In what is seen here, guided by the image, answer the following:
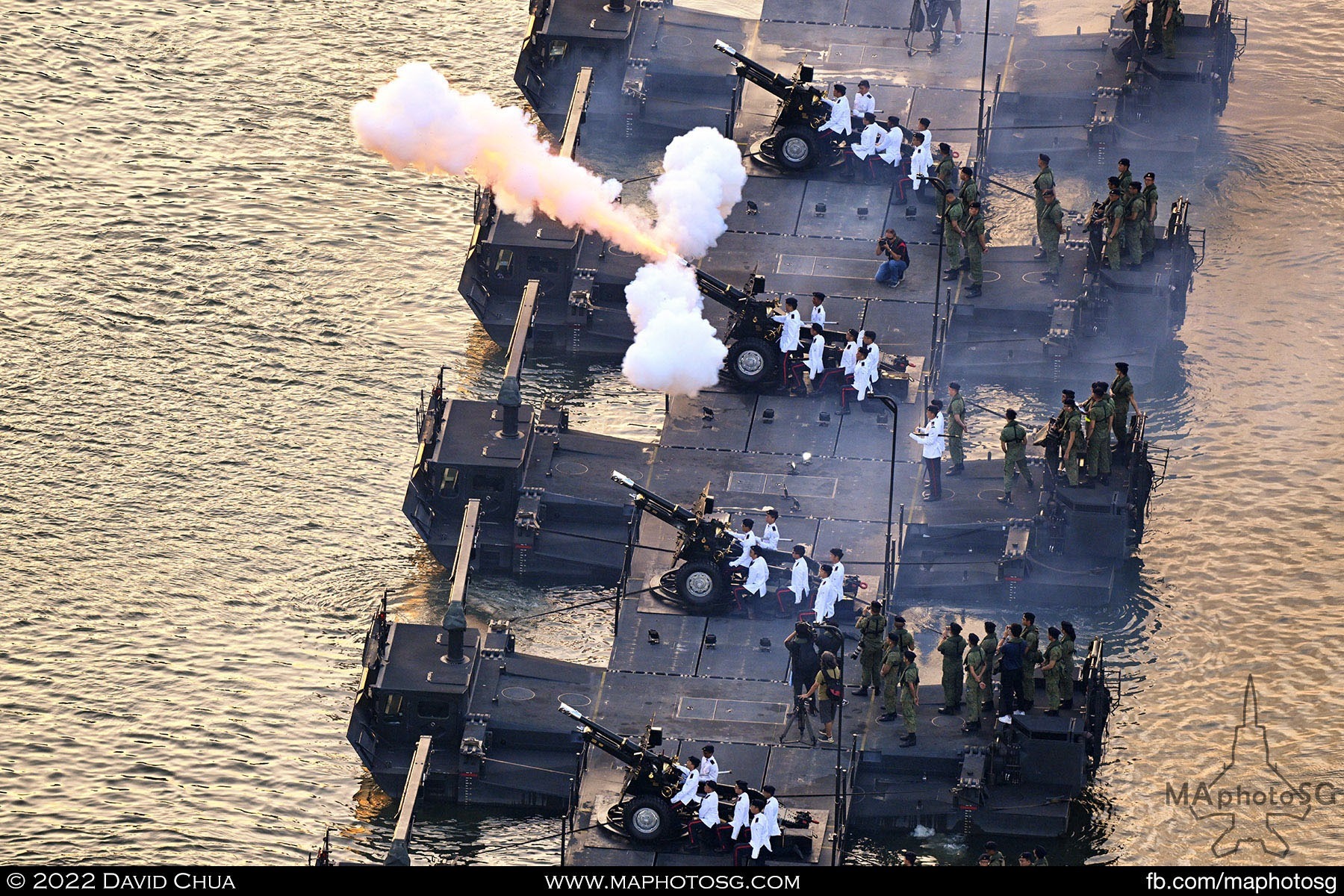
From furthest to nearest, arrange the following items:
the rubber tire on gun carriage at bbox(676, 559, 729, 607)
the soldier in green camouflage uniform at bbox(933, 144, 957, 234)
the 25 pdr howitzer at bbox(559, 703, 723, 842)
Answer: the soldier in green camouflage uniform at bbox(933, 144, 957, 234)
the rubber tire on gun carriage at bbox(676, 559, 729, 607)
the 25 pdr howitzer at bbox(559, 703, 723, 842)

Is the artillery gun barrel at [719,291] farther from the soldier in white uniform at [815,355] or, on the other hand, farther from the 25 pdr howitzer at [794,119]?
the 25 pdr howitzer at [794,119]

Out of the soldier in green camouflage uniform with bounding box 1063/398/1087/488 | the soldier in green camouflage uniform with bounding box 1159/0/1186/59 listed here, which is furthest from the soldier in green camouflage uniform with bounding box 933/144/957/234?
the soldier in green camouflage uniform with bounding box 1063/398/1087/488

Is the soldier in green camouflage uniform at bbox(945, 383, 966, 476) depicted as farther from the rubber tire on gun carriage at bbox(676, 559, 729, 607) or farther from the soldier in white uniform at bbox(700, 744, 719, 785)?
the soldier in white uniform at bbox(700, 744, 719, 785)

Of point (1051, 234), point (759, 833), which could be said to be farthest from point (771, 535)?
point (1051, 234)

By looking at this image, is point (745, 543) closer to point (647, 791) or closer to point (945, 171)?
point (647, 791)

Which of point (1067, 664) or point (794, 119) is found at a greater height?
point (794, 119)

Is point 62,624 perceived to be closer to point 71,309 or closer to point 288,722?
point 288,722

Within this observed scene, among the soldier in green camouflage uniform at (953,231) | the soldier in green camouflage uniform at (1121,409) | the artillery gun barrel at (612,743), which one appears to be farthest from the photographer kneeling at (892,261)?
the artillery gun barrel at (612,743)
